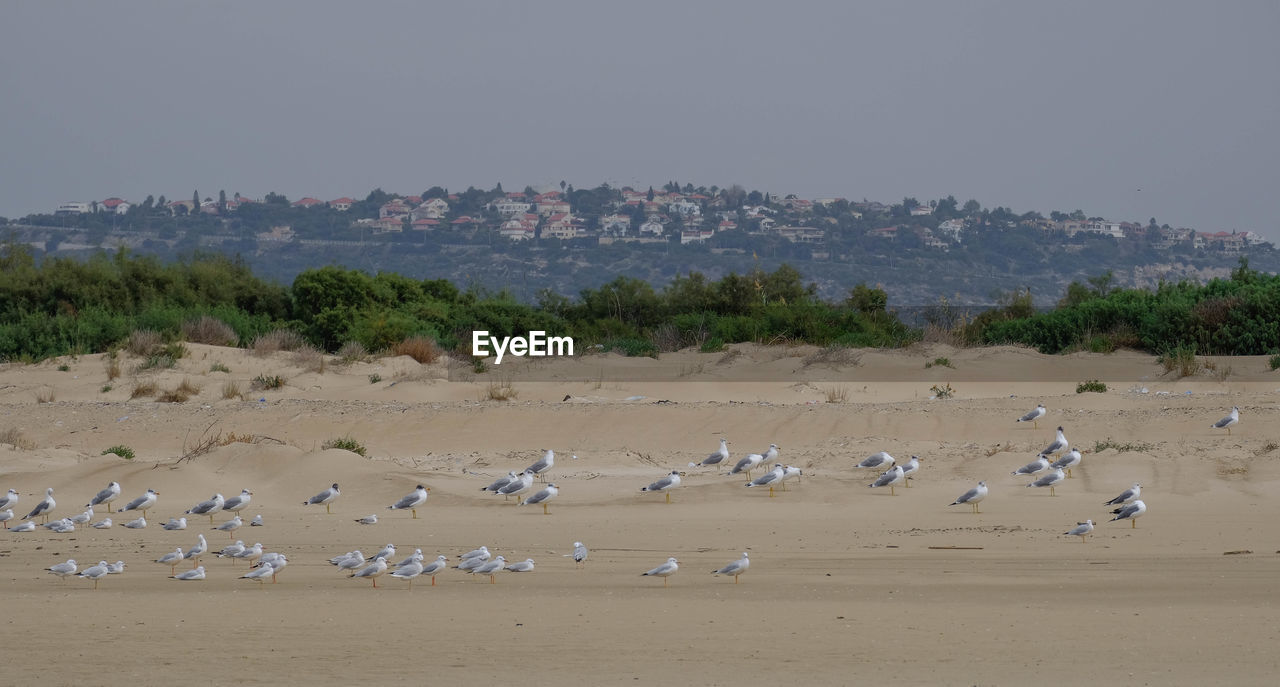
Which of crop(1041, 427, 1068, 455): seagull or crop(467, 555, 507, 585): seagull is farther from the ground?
crop(1041, 427, 1068, 455): seagull

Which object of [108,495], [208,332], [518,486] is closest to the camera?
[518,486]

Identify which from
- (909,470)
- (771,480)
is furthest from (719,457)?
(909,470)

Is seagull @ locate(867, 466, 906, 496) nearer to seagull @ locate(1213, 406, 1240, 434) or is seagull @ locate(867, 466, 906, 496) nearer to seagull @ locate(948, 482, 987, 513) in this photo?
seagull @ locate(948, 482, 987, 513)

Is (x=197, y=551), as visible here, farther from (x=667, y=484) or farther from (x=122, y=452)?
(x=122, y=452)

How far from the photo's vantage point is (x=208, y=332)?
111 feet

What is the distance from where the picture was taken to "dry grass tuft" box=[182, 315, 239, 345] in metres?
33.4

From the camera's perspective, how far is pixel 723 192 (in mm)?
181000

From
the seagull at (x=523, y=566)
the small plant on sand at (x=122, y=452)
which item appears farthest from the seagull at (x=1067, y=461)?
the small plant on sand at (x=122, y=452)

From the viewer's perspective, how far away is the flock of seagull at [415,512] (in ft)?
40.0

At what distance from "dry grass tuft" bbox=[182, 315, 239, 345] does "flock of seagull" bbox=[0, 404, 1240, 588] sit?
16545 mm

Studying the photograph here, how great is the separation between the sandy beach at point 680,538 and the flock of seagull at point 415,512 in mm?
146

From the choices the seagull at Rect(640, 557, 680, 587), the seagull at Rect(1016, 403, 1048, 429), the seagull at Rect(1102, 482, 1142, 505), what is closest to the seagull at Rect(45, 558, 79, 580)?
the seagull at Rect(640, 557, 680, 587)

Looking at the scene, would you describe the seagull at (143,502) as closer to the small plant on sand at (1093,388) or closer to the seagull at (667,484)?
the seagull at (667,484)

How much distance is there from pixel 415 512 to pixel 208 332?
19299 mm
